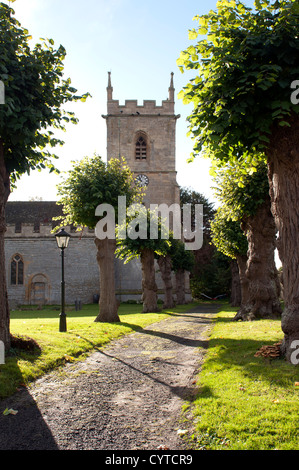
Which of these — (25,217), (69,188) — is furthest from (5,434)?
(25,217)

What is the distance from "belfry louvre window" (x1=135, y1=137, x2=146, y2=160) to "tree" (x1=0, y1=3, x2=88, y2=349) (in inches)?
1366

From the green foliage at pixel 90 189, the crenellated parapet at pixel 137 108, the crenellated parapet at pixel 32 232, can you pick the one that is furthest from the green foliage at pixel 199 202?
the green foliage at pixel 90 189

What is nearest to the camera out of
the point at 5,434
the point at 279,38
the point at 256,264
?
the point at 5,434

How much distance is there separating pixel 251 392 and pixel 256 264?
9.77 metres

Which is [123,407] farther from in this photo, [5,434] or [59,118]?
[59,118]

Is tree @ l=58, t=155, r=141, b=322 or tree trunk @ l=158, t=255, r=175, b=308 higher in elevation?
tree @ l=58, t=155, r=141, b=322

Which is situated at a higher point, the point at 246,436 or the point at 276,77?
the point at 276,77

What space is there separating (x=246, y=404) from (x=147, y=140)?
4038 cm

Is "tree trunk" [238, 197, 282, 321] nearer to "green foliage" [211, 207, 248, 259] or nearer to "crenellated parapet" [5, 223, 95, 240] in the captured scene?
"green foliage" [211, 207, 248, 259]

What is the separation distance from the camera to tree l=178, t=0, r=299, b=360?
6328 mm

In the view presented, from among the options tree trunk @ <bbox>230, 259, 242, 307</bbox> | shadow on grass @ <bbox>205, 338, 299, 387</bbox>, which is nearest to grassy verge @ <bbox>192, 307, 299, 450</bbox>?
shadow on grass @ <bbox>205, 338, 299, 387</bbox>

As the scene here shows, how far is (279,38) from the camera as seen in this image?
20.5 feet

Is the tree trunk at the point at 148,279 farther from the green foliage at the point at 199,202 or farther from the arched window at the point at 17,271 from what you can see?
the green foliage at the point at 199,202

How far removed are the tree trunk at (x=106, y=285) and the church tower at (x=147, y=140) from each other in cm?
2570
